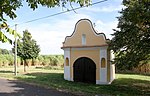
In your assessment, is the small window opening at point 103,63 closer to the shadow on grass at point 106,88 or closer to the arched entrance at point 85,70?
the arched entrance at point 85,70

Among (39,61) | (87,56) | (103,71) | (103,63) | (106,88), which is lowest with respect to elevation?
(106,88)

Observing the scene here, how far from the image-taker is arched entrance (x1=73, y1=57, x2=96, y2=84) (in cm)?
2387

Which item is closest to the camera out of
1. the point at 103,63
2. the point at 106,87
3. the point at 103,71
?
the point at 106,87

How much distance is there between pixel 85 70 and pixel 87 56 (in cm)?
131

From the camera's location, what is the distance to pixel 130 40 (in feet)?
62.1

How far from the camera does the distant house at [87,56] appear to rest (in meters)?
23.2

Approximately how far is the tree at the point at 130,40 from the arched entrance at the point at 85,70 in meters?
4.09

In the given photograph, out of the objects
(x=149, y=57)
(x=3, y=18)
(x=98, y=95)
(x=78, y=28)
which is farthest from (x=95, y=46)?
(x=3, y=18)

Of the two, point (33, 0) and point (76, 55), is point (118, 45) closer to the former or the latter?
point (76, 55)

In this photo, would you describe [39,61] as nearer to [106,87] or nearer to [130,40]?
[106,87]

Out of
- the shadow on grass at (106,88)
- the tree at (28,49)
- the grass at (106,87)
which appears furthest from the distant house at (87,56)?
the tree at (28,49)

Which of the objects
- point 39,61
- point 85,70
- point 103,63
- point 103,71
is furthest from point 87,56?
point 39,61

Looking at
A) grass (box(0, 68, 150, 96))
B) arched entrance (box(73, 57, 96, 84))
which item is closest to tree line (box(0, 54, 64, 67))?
arched entrance (box(73, 57, 96, 84))

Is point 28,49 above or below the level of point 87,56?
above
